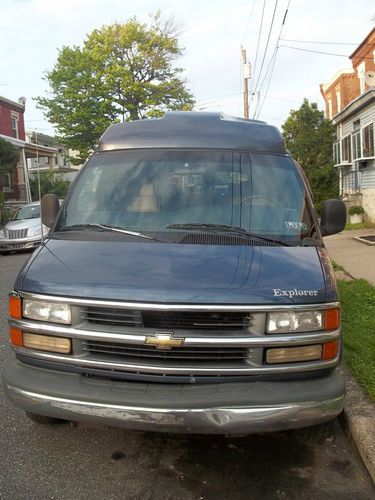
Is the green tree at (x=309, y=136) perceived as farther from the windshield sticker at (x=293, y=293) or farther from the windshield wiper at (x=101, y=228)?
the windshield sticker at (x=293, y=293)

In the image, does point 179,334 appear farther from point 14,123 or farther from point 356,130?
point 14,123

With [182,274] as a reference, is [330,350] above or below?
below

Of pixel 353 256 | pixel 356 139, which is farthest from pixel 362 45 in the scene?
pixel 353 256

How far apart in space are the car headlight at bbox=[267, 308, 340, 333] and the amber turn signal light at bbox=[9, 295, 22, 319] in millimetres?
1460

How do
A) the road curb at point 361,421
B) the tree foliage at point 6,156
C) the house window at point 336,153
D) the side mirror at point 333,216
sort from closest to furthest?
the road curb at point 361,421, the side mirror at point 333,216, the tree foliage at point 6,156, the house window at point 336,153

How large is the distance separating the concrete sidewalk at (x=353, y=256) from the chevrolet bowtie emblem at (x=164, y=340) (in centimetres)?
556

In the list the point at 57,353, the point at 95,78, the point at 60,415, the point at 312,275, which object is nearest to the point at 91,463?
the point at 60,415

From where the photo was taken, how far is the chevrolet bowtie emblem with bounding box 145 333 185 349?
2.60m

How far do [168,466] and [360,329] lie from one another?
2.95 m

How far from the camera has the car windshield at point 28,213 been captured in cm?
1511

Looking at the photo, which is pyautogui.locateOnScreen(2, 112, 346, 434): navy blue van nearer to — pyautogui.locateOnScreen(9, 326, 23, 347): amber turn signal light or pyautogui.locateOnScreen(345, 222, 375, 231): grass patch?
pyautogui.locateOnScreen(9, 326, 23, 347): amber turn signal light

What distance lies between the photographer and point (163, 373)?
265 centimetres

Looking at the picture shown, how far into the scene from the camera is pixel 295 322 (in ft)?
8.77

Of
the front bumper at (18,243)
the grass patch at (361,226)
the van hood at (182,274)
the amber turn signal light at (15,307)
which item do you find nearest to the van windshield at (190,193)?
the van hood at (182,274)
